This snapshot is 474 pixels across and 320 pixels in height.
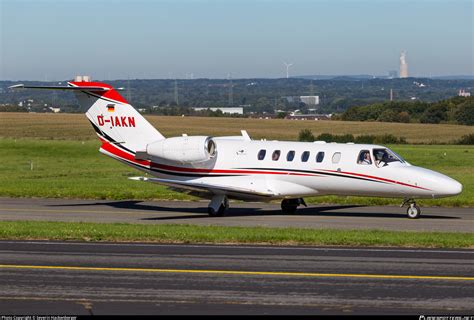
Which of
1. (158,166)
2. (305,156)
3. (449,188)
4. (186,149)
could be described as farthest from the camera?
(158,166)

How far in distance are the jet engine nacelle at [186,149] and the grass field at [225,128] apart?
51312 mm

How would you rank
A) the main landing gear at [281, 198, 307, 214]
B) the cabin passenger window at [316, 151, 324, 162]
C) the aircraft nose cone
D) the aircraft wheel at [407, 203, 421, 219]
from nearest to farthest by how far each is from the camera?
the aircraft nose cone
the aircraft wheel at [407, 203, 421, 219]
the cabin passenger window at [316, 151, 324, 162]
the main landing gear at [281, 198, 307, 214]

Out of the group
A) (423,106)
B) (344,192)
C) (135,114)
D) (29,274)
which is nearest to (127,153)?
(135,114)

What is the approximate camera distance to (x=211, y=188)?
2772cm

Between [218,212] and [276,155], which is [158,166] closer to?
[218,212]

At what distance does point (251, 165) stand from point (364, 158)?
11.5ft

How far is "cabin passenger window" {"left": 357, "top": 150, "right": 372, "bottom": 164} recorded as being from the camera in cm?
2726

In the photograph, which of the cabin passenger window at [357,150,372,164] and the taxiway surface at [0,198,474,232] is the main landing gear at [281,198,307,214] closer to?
the taxiway surface at [0,198,474,232]

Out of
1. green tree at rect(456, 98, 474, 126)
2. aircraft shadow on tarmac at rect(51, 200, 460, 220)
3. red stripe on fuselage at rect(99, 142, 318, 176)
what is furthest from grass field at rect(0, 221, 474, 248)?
green tree at rect(456, 98, 474, 126)

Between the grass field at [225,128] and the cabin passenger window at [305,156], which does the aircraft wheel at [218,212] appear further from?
the grass field at [225,128]

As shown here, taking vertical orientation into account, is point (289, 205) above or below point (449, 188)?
below

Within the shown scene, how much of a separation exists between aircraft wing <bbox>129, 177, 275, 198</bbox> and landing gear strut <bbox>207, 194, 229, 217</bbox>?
269 millimetres

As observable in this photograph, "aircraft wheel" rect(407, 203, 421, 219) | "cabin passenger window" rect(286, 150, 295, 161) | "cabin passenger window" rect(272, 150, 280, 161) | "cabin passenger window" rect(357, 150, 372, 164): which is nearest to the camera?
"aircraft wheel" rect(407, 203, 421, 219)

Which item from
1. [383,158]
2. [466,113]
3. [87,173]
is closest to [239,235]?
[383,158]
